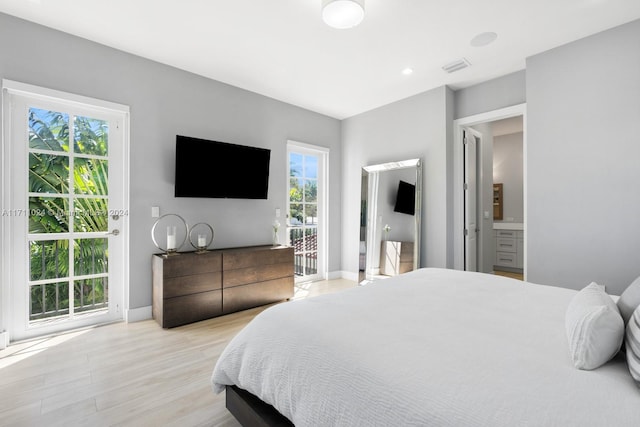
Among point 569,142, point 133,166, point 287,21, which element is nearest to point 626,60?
point 569,142

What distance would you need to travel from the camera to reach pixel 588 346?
96 cm

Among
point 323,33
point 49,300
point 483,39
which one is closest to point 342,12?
point 323,33

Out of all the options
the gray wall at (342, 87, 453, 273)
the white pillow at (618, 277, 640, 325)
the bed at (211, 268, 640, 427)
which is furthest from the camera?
the gray wall at (342, 87, 453, 273)

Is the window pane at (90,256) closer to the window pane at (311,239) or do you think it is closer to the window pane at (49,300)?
the window pane at (49,300)

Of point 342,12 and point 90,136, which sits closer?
point 342,12

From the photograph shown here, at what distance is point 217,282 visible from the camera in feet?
10.6

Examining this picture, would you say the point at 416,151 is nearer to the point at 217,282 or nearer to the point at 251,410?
the point at 217,282

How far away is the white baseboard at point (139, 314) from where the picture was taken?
307cm

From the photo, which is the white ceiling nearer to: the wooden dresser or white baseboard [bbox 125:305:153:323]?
the wooden dresser

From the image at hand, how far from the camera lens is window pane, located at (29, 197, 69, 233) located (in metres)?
2.66

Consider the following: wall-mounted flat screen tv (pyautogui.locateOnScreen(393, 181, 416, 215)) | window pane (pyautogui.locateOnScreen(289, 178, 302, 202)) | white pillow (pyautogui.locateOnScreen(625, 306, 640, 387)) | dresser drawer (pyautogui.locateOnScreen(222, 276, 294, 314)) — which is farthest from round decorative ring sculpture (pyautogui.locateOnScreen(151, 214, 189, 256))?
white pillow (pyautogui.locateOnScreen(625, 306, 640, 387))

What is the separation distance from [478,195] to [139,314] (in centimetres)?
480

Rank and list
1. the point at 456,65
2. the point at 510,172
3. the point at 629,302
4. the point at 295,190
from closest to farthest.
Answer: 1. the point at 629,302
2. the point at 456,65
3. the point at 295,190
4. the point at 510,172

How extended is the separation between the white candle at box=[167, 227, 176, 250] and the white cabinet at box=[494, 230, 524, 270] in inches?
214
